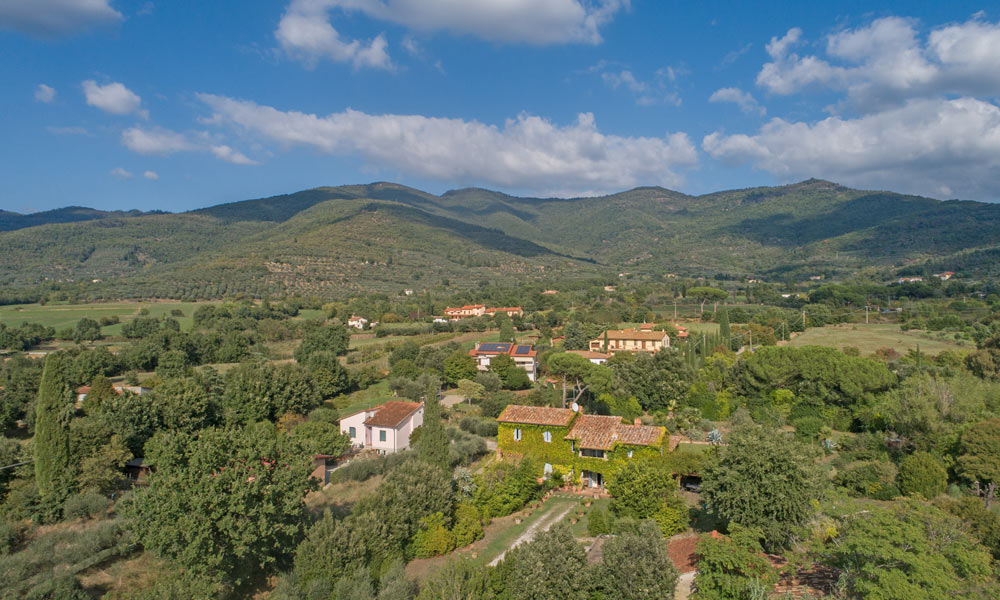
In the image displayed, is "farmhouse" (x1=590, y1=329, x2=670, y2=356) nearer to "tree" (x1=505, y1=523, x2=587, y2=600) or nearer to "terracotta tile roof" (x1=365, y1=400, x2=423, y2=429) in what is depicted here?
"terracotta tile roof" (x1=365, y1=400, x2=423, y2=429)

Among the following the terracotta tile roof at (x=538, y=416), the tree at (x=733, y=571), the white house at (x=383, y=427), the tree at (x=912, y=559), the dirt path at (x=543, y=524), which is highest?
the tree at (x=912, y=559)

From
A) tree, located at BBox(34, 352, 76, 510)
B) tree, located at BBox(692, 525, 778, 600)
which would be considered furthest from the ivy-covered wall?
tree, located at BBox(34, 352, 76, 510)

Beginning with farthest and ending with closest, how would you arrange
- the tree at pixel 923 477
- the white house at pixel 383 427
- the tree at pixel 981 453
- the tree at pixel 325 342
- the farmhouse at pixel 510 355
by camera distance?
1. the tree at pixel 325 342
2. the farmhouse at pixel 510 355
3. the white house at pixel 383 427
4. the tree at pixel 923 477
5. the tree at pixel 981 453

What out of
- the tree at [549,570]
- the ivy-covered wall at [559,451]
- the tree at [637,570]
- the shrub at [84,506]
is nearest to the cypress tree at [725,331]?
the ivy-covered wall at [559,451]

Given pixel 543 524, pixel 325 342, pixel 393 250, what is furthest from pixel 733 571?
pixel 393 250

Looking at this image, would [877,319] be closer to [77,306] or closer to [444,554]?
[444,554]

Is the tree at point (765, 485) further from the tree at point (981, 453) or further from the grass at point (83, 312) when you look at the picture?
the grass at point (83, 312)
